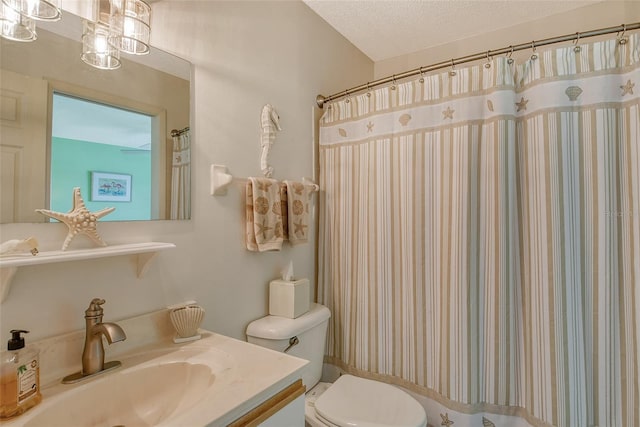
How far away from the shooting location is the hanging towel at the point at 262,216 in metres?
1.38

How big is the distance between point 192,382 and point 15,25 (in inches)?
41.0

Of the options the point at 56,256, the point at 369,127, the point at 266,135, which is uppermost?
the point at 369,127

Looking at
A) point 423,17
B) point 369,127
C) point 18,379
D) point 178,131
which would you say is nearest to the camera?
point 18,379

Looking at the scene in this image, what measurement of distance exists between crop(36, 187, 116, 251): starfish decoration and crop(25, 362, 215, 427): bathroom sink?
1.24ft

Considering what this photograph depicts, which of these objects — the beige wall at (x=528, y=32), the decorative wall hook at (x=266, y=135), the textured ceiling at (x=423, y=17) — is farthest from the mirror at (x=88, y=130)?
the beige wall at (x=528, y=32)

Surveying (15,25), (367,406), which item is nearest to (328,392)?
(367,406)

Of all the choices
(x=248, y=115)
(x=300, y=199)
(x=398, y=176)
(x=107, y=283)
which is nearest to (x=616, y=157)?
(x=398, y=176)

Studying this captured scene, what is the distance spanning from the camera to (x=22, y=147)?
0.82m

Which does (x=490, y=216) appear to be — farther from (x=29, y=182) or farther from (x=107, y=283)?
(x=29, y=182)

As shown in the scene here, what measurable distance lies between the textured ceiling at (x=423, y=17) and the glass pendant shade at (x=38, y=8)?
1.31 metres

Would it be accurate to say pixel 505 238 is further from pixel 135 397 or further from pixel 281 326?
pixel 135 397

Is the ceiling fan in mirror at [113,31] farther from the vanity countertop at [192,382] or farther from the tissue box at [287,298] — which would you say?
the tissue box at [287,298]

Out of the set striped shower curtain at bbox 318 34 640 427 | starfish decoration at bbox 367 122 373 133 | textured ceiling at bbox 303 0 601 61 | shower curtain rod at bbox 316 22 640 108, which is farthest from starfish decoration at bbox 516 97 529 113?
textured ceiling at bbox 303 0 601 61

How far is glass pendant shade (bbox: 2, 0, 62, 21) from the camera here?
2.60 feet
